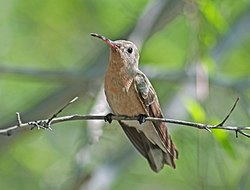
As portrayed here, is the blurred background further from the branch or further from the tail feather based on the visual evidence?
the branch

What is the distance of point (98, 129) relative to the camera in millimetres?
5309

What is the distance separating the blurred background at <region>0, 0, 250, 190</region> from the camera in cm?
562

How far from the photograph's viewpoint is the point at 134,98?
189 inches

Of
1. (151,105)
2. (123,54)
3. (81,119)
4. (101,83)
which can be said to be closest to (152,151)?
(151,105)

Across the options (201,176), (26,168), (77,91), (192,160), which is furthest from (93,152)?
(26,168)

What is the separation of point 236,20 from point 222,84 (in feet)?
3.59

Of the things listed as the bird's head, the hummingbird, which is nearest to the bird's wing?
the hummingbird

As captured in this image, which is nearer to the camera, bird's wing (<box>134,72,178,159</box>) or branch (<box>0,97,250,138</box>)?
branch (<box>0,97,250,138</box>)

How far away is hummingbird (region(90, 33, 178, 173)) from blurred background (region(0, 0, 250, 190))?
0.85 ft

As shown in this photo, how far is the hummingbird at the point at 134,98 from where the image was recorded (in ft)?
15.7

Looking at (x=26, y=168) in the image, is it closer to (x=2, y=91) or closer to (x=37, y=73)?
(x=2, y=91)

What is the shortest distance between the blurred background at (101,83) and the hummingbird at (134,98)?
0.85 ft

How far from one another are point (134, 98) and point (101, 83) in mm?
1916

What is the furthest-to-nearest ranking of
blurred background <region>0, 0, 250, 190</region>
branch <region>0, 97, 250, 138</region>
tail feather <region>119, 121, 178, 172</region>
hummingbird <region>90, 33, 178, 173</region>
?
blurred background <region>0, 0, 250, 190</region> < tail feather <region>119, 121, 178, 172</region> < hummingbird <region>90, 33, 178, 173</region> < branch <region>0, 97, 250, 138</region>
